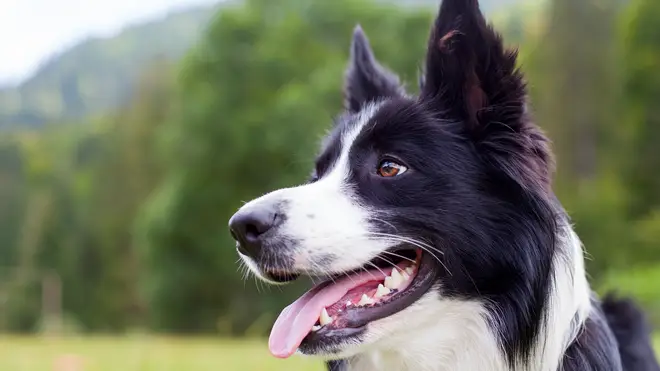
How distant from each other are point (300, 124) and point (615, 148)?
40.2 feet

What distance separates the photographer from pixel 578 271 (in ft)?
10.9

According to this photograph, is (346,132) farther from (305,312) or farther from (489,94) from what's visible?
(305,312)

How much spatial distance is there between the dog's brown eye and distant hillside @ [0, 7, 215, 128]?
37.8 meters

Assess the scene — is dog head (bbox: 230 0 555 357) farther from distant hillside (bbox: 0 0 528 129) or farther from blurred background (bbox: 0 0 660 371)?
distant hillside (bbox: 0 0 528 129)

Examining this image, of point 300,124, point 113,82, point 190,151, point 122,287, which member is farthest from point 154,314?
point 113,82

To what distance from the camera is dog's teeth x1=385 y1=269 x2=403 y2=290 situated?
3.09 meters

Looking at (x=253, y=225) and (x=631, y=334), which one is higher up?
(x=253, y=225)

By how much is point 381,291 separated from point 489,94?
103 cm

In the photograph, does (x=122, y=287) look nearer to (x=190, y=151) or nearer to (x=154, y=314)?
(x=154, y=314)

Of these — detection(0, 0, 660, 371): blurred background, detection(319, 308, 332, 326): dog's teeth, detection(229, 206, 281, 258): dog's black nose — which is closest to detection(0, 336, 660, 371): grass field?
detection(319, 308, 332, 326): dog's teeth

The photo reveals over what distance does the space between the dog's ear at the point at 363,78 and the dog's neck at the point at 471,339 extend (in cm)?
146

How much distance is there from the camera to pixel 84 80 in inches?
1897

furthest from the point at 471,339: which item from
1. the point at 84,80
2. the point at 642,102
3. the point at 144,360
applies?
the point at 84,80

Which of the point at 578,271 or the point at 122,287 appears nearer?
the point at 578,271
